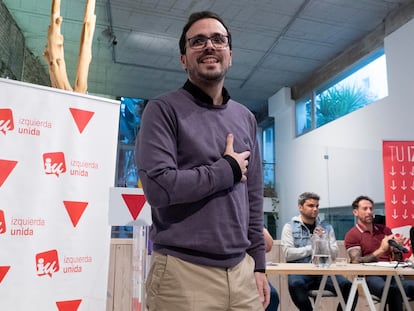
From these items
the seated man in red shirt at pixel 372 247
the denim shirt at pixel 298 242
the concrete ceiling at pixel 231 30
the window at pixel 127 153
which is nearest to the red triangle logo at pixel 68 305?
the window at pixel 127 153

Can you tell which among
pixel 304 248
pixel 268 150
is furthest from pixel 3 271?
pixel 268 150

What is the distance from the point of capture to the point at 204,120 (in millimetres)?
1089

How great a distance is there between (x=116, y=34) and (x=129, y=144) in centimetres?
221

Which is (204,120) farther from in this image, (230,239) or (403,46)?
(403,46)

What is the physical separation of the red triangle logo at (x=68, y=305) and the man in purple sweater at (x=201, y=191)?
41.7 inches

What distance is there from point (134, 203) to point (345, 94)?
17.1 ft

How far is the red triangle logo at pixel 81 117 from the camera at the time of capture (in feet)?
6.57

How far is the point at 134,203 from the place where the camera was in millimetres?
2271

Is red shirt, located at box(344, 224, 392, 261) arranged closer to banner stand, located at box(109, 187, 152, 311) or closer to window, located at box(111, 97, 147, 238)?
window, located at box(111, 97, 147, 238)

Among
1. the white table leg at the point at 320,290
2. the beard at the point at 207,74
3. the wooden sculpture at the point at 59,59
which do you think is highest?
the wooden sculpture at the point at 59,59

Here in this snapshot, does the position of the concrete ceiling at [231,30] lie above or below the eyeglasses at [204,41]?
above

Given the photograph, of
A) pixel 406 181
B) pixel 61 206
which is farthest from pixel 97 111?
pixel 406 181

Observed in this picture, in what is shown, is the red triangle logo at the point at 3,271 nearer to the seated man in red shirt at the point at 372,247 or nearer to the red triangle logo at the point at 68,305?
the red triangle logo at the point at 68,305

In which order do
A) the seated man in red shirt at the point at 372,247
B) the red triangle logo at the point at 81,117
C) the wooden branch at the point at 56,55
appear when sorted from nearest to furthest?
the red triangle logo at the point at 81,117
the wooden branch at the point at 56,55
the seated man in red shirt at the point at 372,247
